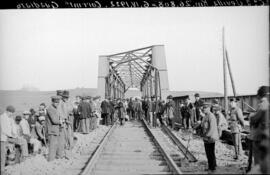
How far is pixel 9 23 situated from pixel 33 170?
3678 millimetres

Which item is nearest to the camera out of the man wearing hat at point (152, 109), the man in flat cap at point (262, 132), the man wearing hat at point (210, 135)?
the man in flat cap at point (262, 132)

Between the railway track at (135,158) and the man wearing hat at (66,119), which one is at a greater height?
the man wearing hat at (66,119)

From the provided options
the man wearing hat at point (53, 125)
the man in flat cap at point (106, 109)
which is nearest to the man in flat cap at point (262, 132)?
the man wearing hat at point (53, 125)

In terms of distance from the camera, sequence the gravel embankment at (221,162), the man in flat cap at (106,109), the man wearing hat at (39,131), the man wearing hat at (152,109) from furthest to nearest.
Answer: the man in flat cap at (106,109), the man wearing hat at (152,109), the man wearing hat at (39,131), the gravel embankment at (221,162)

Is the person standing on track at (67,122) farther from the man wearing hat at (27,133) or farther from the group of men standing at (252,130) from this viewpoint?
the group of men standing at (252,130)

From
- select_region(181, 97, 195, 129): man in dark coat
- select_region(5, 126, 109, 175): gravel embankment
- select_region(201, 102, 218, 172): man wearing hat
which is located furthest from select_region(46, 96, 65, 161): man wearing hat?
select_region(181, 97, 195, 129): man in dark coat

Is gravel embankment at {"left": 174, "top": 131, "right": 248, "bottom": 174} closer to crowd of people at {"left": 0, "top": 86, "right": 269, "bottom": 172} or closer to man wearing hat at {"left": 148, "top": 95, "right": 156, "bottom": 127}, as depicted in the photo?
crowd of people at {"left": 0, "top": 86, "right": 269, "bottom": 172}

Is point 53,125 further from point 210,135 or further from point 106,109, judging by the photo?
point 106,109

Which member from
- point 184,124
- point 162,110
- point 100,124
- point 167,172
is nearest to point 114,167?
point 167,172

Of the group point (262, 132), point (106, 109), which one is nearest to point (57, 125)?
point (262, 132)

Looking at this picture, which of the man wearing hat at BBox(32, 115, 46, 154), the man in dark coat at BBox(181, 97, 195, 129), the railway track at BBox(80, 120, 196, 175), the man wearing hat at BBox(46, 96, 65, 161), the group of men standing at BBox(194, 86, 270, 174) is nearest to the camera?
the group of men standing at BBox(194, 86, 270, 174)

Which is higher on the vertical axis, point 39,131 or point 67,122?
point 67,122

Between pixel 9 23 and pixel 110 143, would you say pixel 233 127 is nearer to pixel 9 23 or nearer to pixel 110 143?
pixel 110 143

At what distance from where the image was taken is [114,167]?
302 inches
